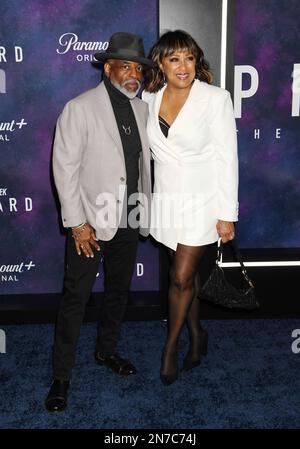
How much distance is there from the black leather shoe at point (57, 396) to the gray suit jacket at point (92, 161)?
0.87 meters

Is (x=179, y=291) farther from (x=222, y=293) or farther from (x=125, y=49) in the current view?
(x=125, y=49)

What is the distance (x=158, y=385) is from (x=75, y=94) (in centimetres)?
204

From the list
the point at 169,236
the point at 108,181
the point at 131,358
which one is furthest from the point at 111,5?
the point at 131,358

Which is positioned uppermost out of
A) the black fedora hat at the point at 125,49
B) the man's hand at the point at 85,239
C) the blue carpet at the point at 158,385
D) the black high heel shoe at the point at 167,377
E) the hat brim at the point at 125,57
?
the black fedora hat at the point at 125,49

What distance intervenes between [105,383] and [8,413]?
59 centimetres

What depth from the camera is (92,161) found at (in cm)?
264

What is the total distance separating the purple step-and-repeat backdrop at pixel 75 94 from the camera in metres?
3.41

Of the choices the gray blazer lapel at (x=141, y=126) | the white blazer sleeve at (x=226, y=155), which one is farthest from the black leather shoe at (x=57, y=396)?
the gray blazer lapel at (x=141, y=126)

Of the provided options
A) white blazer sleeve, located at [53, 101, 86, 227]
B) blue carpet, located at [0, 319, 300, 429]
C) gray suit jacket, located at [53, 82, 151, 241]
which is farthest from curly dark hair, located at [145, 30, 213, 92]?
blue carpet, located at [0, 319, 300, 429]

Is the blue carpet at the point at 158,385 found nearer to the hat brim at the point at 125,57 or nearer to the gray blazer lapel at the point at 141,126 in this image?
the gray blazer lapel at the point at 141,126

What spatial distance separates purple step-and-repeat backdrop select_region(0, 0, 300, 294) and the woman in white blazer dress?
2.64ft

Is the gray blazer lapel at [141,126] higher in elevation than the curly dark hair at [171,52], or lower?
lower

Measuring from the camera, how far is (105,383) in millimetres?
3035

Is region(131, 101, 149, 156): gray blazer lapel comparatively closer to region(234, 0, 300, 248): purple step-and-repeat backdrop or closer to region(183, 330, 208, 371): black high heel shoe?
region(234, 0, 300, 248): purple step-and-repeat backdrop
